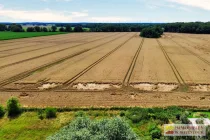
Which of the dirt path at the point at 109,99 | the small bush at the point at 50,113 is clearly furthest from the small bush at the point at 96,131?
the dirt path at the point at 109,99

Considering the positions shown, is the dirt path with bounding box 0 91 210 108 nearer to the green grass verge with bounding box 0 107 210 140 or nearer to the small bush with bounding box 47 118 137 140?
the green grass verge with bounding box 0 107 210 140

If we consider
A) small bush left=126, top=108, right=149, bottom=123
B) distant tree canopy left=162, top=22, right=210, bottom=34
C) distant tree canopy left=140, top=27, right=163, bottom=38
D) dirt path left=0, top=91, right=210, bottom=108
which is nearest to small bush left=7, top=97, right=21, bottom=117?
dirt path left=0, top=91, right=210, bottom=108

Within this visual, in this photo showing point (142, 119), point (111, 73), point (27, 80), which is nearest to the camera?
point (142, 119)

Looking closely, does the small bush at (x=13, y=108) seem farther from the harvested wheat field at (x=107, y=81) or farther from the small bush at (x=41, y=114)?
the harvested wheat field at (x=107, y=81)

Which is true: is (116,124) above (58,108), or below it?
above

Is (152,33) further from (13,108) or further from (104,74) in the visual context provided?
(13,108)

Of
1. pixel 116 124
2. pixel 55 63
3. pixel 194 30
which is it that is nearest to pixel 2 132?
pixel 116 124

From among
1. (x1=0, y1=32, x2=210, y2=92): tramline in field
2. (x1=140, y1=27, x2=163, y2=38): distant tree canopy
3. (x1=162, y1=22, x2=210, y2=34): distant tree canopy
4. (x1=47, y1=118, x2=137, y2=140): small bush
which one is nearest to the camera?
(x1=47, y1=118, x2=137, y2=140): small bush

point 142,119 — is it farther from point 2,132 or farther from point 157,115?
point 2,132

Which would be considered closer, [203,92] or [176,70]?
[203,92]

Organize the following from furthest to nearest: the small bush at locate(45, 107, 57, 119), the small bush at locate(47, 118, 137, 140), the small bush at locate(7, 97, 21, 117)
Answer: the small bush at locate(7, 97, 21, 117), the small bush at locate(45, 107, 57, 119), the small bush at locate(47, 118, 137, 140)

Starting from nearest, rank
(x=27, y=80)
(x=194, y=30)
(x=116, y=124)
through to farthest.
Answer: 1. (x=116, y=124)
2. (x=27, y=80)
3. (x=194, y=30)
